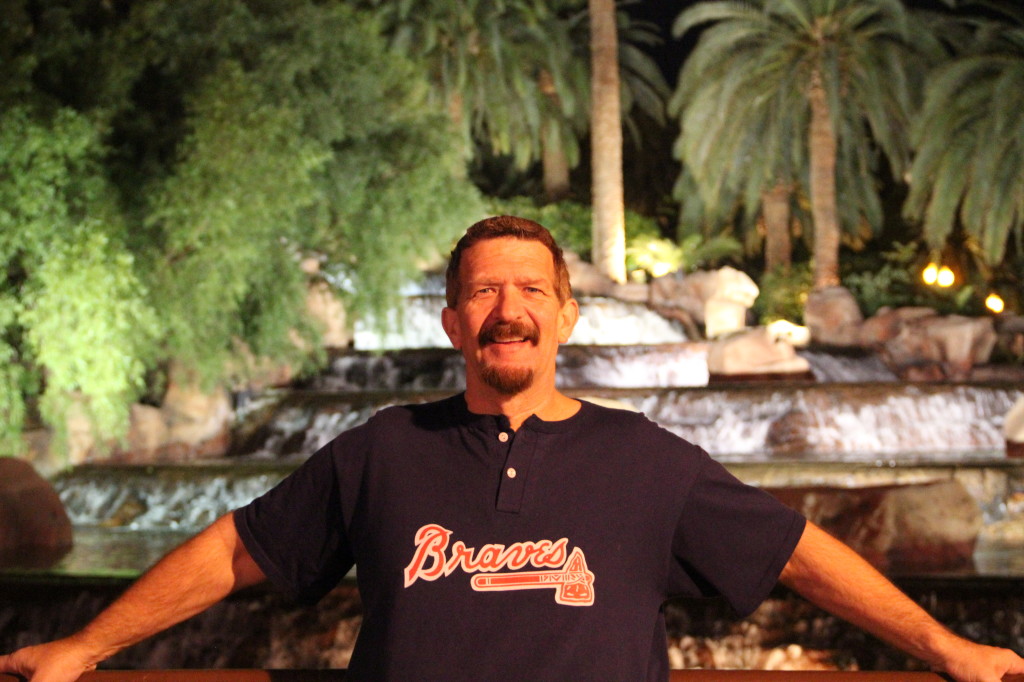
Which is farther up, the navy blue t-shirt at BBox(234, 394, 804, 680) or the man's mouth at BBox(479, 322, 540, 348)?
the man's mouth at BBox(479, 322, 540, 348)

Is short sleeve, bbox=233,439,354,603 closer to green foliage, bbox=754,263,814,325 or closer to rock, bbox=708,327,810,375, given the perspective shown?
rock, bbox=708,327,810,375

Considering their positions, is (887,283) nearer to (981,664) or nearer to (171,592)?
(981,664)

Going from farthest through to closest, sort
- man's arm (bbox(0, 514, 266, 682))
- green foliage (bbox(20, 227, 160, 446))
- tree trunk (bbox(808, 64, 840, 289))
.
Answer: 1. tree trunk (bbox(808, 64, 840, 289))
2. green foliage (bbox(20, 227, 160, 446))
3. man's arm (bbox(0, 514, 266, 682))

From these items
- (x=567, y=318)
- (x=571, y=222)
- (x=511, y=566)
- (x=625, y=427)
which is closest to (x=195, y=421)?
(x=567, y=318)

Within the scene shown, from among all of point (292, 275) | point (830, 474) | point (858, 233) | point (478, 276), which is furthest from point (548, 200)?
point (478, 276)

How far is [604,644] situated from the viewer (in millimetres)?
1997

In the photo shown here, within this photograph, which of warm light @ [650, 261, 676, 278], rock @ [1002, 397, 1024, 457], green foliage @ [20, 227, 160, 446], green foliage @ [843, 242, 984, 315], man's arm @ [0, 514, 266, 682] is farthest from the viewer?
warm light @ [650, 261, 676, 278]

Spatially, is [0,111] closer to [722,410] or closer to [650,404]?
[650,404]

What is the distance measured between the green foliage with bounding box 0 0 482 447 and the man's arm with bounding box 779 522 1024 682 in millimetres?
9389

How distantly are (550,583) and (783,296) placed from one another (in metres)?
24.8

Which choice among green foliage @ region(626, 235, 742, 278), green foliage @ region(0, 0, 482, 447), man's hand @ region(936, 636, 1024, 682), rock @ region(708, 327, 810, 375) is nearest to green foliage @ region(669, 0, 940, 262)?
green foliage @ region(626, 235, 742, 278)

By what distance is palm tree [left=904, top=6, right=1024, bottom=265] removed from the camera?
20.3 meters

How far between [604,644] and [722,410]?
461 inches

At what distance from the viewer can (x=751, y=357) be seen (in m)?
17.3
